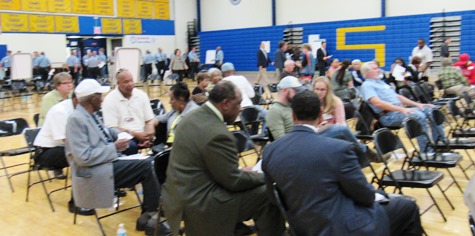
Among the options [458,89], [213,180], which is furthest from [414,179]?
[458,89]

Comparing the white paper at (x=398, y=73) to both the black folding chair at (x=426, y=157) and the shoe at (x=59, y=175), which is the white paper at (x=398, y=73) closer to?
the black folding chair at (x=426, y=157)

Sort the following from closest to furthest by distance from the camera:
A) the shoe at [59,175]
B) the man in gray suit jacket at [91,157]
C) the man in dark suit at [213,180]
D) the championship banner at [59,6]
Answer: the man in dark suit at [213,180]
the man in gray suit jacket at [91,157]
the shoe at [59,175]
the championship banner at [59,6]

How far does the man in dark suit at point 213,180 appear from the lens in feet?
8.78

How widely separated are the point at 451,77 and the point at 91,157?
7.44m

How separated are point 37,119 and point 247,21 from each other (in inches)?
688

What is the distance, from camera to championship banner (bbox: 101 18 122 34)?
837 inches

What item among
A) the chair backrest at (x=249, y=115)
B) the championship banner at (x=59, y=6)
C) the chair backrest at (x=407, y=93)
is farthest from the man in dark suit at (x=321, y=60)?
the championship banner at (x=59, y=6)

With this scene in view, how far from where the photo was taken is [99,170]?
11.6 ft

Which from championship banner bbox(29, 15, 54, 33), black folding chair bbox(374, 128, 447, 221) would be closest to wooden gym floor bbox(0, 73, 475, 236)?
black folding chair bbox(374, 128, 447, 221)

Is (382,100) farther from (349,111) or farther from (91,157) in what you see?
(91,157)

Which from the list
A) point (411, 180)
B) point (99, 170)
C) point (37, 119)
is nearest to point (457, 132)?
point (411, 180)

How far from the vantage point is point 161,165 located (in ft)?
10.5

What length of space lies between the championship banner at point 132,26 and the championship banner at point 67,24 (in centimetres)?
241

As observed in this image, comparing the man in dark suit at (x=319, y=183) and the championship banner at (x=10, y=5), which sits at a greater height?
the championship banner at (x=10, y=5)
